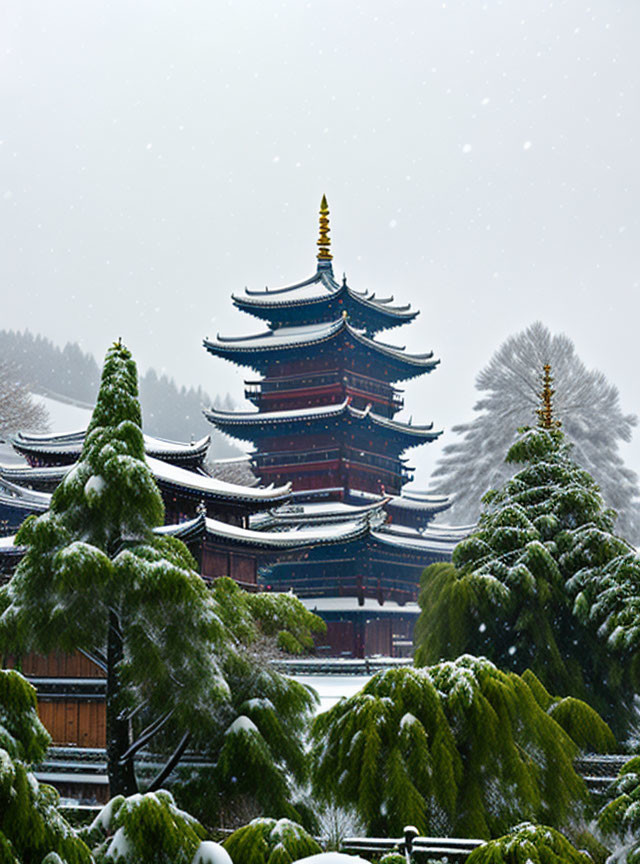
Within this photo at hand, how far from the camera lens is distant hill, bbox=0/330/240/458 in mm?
107938

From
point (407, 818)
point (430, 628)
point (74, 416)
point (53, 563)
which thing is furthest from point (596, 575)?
point (74, 416)

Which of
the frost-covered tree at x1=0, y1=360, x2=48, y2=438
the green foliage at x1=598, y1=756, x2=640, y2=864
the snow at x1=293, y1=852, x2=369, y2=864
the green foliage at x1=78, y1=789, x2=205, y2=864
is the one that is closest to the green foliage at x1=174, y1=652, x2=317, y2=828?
the green foliage at x1=78, y1=789, x2=205, y2=864

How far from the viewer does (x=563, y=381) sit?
152ft

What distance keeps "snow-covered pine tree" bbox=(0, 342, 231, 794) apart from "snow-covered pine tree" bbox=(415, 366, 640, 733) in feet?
15.8

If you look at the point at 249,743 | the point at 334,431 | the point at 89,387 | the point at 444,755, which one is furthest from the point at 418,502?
the point at 89,387

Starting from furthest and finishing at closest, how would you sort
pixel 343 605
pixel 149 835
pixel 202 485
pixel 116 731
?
1. pixel 343 605
2. pixel 202 485
3. pixel 116 731
4. pixel 149 835

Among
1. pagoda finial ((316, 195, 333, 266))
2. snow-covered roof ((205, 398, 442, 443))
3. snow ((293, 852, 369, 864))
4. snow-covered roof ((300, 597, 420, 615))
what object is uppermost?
pagoda finial ((316, 195, 333, 266))

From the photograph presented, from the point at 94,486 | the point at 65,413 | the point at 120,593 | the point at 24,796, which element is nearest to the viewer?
the point at 24,796

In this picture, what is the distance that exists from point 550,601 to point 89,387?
106170 millimetres

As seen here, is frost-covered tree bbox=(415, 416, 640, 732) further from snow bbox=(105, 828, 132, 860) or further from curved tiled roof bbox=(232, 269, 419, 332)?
curved tiled roof bbox=(232, 269, 419, 332)

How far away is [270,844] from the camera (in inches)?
335

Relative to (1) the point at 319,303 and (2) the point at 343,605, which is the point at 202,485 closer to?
(2) the point at 343,605

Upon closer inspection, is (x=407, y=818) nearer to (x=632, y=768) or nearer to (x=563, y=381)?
(x=632, y=768)

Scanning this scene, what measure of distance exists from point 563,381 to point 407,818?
39.8 metres
